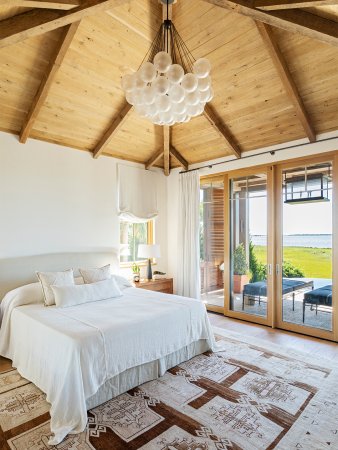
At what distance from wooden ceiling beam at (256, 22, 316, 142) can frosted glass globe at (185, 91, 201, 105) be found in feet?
3.82

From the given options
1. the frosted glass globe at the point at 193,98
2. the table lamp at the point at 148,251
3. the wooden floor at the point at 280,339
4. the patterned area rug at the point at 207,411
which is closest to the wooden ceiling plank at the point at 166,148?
the table lamp at the point at 148,251

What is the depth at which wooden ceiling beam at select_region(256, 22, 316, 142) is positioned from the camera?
2.99 m

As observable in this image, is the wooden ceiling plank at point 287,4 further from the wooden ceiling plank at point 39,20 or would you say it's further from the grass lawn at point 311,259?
the grass lawn at point 311,259

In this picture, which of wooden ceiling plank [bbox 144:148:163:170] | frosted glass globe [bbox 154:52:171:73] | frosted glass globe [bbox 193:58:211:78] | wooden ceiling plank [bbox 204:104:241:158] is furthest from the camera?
wooden ceiling plank [bbox 144:148:163:170]

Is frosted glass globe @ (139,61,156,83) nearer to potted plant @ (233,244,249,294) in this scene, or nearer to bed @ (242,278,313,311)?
potted plant @ (233,244,249,294)

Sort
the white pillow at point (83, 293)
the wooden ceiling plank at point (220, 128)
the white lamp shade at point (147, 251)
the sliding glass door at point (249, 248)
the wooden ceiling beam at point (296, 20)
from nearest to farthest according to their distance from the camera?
the wooden ceiling beam at point (296, 20) → the white pillow at point (83, 293) → the wooden ceiling plank at point (220, 128) → the sliding glass door at point (249, 248) → the white lamp shade at point (147, 251)

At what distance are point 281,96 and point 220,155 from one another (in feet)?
5.27

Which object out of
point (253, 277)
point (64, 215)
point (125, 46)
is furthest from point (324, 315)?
point (125, 46)

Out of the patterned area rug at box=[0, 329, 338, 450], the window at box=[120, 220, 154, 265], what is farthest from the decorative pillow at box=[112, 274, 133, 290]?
the patterned area rug at box=[0, 329, 338, 450]

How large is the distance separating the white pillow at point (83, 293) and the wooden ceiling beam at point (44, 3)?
263 centimetres

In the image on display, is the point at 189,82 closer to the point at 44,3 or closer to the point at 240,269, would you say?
the point at 44,3

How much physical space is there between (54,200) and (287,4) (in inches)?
146

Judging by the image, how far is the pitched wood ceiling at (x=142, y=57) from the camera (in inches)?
93.1

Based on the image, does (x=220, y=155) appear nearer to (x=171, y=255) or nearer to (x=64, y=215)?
(x=171, y=255)
